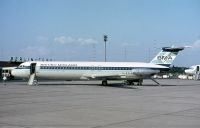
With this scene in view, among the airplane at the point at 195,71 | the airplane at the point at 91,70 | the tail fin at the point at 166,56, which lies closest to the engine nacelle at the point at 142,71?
the airplane at the point at 91,70

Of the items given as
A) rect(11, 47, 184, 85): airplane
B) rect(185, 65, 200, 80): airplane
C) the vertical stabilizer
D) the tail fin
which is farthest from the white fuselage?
rect(185, 65, 200, 80): airplane

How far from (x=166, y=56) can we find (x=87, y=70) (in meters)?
10.5

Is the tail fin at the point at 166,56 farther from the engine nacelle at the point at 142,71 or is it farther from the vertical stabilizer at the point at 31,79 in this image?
A: the vertical stabilizer at the point at 31,79

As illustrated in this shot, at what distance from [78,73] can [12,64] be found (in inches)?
2023

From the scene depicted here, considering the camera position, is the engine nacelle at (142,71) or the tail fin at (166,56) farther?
the tail fin at (166,56)

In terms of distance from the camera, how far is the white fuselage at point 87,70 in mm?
44844

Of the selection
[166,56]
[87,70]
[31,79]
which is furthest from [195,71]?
[31,79]

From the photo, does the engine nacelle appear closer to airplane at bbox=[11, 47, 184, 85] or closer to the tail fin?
airplane at bbox=[11, 47, 184, 85]

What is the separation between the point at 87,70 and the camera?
45.9m

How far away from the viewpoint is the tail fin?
48.8 metres

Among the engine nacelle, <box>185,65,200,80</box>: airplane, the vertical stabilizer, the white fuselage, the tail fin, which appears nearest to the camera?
the vertical stabilizer

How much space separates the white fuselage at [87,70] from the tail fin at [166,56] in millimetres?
1029

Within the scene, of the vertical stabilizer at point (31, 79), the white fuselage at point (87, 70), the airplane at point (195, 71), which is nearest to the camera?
the vertical stabilizer at point (31, 79)

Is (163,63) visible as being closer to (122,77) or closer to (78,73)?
(122,77)
